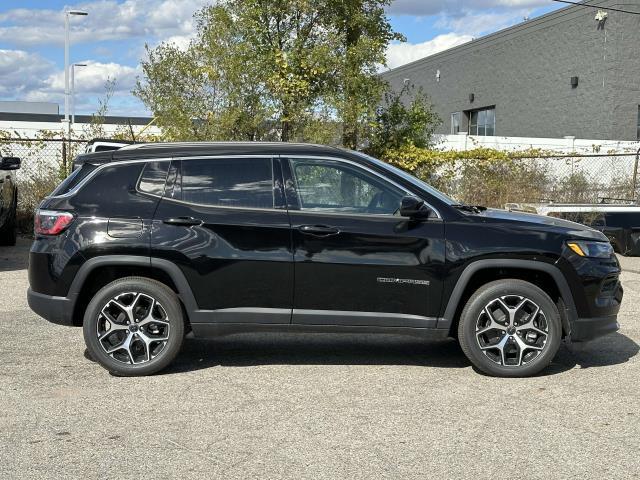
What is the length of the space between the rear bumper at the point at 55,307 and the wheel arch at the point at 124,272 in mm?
40

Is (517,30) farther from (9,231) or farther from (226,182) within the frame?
(226,182)

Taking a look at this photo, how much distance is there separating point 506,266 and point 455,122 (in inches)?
1804

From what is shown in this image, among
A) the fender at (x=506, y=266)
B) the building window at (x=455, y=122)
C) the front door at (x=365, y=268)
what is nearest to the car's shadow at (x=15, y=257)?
the front door at (x=365, y=268)

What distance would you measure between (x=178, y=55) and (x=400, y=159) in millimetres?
4851

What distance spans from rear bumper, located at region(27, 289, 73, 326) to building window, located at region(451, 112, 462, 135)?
4569cm

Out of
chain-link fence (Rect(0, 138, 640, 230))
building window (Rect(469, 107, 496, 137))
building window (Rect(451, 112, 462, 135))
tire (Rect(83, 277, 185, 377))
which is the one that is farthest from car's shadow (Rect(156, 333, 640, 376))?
building window (Rect(451, 112, 462, 135))

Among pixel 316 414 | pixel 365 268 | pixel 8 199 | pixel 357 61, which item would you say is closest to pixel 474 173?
pixel 357 61

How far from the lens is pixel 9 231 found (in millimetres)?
13102

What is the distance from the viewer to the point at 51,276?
5.99 metres

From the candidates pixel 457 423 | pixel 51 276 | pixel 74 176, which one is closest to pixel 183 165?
pixel 74 176

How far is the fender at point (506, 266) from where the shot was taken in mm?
5949

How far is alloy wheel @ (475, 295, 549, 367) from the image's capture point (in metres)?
6.04

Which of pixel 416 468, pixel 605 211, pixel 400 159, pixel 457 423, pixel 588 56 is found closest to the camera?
pixel 416 468

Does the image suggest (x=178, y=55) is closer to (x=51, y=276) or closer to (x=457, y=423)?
(x=51, y=276)
